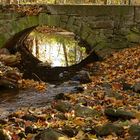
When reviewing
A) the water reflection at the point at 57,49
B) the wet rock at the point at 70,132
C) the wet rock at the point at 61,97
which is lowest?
the water reflection at the point at 57,49

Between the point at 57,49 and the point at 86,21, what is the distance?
614cm

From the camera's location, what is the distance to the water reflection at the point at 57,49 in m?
17.4

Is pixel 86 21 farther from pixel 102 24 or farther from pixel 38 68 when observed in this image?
pixel 38 68

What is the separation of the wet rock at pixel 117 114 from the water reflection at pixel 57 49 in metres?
8.63

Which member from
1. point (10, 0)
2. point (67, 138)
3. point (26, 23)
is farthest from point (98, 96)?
point (10, 0)

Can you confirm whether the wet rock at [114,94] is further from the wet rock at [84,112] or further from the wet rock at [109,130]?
the wet rock at [109,130]

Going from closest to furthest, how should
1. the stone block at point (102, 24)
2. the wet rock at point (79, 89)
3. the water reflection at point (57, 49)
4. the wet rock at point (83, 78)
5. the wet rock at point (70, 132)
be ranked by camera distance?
the wet rock at point (70, 132), the wet rock at point (79, 89), the wet rock at point (83, 78), the stone block at point (102, 24), the water reflection at point (57, 49)

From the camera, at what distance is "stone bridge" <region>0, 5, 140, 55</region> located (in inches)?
571

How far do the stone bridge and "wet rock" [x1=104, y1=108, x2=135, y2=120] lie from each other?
294 inches

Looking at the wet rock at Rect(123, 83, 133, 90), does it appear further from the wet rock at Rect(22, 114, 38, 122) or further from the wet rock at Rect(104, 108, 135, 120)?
the wet rock at Rect(22, 114, 38, 122)

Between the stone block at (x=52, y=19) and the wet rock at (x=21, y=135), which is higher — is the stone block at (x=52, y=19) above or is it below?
above

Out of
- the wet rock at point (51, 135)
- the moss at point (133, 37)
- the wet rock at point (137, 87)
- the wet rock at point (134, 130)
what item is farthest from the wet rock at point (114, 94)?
the moss at point (133, 37)

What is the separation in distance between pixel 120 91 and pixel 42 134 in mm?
4053

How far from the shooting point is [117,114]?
291 inches
